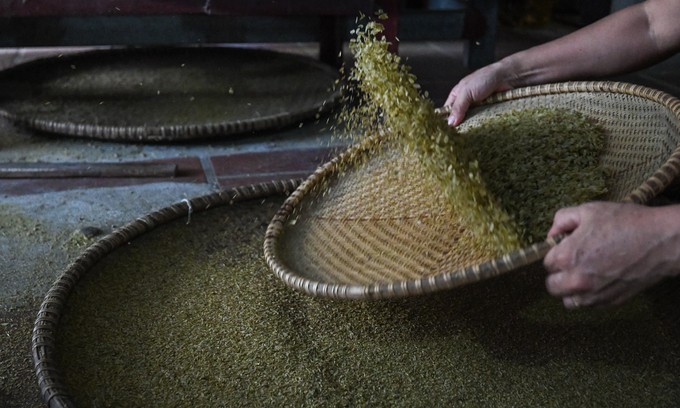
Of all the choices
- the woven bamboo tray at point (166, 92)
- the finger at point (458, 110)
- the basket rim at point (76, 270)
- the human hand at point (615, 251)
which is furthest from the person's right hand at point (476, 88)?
the woven bamboo tray at point (166, 92)

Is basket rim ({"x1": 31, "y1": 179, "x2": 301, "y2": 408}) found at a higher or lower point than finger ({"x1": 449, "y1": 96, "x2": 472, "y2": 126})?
lower

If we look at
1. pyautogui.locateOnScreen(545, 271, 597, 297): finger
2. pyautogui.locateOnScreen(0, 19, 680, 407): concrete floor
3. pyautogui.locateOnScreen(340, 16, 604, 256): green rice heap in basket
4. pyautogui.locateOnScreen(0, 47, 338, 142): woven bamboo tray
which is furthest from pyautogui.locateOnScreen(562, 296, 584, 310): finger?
pyautogui.locateOnScreen(0, 47, 338, 142): woven bamboo tray

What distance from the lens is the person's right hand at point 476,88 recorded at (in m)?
1.69

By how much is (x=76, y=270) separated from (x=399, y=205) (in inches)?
25.9

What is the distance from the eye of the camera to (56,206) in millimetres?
2004

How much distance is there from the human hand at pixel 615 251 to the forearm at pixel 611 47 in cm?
66

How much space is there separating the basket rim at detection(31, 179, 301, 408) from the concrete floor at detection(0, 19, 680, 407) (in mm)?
62

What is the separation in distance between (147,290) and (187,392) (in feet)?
1.17

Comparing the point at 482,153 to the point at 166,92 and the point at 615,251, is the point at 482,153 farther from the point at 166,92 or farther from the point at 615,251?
the point at 166,92

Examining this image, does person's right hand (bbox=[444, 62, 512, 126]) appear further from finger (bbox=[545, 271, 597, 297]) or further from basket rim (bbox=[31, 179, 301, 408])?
finger (bbox=[545, 271, 597, 297])

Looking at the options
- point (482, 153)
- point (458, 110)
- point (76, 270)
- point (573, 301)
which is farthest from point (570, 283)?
point (76, 270)

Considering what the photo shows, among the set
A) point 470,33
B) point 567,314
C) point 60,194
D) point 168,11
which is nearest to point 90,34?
point 168,11

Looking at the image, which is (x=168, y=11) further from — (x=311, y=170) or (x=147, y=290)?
(x=147, y=290)

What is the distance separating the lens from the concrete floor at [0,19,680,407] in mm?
1427
